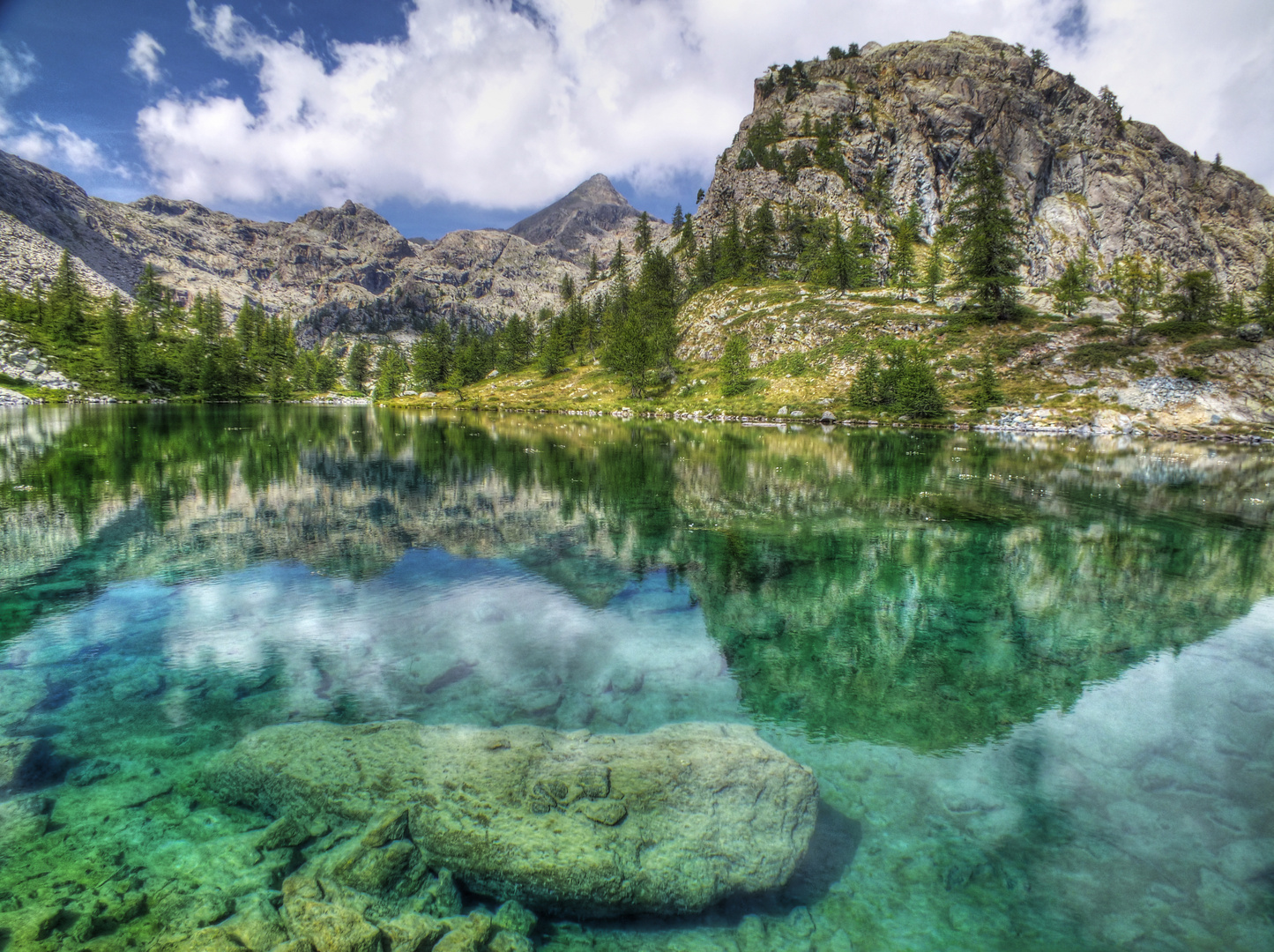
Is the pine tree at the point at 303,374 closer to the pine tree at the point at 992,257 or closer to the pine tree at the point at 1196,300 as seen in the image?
the pine tree at the point at 992,257

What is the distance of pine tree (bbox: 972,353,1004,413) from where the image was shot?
8044cm

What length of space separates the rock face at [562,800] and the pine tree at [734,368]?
98.2m

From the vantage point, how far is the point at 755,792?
23.9 feet

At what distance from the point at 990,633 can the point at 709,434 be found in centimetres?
5417

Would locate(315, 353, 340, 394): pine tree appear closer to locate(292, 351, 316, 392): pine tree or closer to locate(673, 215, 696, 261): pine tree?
locate(292, 351, 316, 392): pine tree

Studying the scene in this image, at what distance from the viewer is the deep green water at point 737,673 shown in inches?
247

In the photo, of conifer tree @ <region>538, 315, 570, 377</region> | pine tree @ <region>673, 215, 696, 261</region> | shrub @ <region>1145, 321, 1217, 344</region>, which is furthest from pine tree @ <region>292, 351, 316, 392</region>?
shrub @ <region>1145, 321, 1217, 344</region>

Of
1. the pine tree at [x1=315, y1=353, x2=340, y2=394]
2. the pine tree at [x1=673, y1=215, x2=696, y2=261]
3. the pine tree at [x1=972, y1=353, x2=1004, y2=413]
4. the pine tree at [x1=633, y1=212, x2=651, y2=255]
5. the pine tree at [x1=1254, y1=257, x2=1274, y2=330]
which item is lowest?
the pine tree at [x1=972, y1=353, x2=1004, y2=413]

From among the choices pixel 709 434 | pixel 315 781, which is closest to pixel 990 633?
pixel 315 781

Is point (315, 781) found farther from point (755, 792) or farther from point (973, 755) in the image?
Answer: point (973, 755)

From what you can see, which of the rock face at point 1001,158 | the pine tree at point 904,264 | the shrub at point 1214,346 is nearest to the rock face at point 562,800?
the shrub at point 1214,346

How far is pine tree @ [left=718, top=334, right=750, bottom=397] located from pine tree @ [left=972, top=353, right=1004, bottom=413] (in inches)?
1480

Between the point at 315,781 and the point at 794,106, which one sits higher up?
the point at 794,106

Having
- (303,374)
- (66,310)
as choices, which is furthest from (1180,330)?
(66,310)
